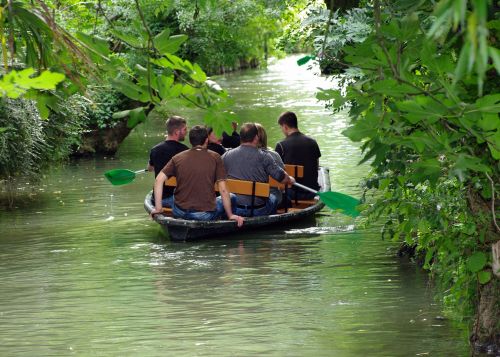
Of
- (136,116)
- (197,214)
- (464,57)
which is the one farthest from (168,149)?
(464,57)

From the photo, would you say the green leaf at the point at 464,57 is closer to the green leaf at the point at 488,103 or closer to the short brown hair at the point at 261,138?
the green leaf at the point at 488,103

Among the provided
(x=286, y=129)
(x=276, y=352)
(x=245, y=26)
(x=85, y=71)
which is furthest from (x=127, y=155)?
(x=85, y=71)

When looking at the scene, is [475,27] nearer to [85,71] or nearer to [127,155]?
[85,71]

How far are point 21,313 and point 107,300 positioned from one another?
33.1 inches

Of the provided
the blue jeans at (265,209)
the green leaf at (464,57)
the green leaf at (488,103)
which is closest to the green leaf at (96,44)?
the green leaf at (488,103)

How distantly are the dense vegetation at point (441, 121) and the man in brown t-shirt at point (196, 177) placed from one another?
3.63 metres

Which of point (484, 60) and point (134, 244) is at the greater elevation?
point (484, 60)

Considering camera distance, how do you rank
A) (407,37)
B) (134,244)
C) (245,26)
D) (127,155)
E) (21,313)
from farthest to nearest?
(245,26) → (127,155) → (134,244) → (21,313) → (407,37)

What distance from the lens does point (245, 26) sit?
2972 centimetres

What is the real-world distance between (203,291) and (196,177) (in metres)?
2.38

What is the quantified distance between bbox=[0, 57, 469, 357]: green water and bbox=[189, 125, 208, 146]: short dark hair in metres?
1.32

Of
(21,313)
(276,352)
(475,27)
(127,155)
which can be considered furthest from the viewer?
(127,155)

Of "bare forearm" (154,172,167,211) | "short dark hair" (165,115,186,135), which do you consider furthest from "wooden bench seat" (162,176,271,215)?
"short dark hair" (165,115,186,135)

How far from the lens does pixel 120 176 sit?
51.3 ft
